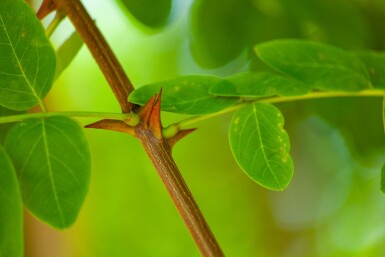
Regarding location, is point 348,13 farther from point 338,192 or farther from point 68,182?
point 68,182

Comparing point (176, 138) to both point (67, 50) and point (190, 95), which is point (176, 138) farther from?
point (67, 50)

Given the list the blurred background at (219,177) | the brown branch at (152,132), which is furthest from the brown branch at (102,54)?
the blurred background at (219,177)

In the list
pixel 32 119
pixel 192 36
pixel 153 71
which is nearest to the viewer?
pixel 32 119

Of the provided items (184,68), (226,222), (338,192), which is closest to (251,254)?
(226,222)

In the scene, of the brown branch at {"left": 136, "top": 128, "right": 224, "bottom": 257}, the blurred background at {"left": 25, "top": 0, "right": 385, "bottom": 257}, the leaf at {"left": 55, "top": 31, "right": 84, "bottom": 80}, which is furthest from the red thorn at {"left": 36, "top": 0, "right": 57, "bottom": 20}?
the blurred background at {"left": 25, "top": 0, "right": 385, "bottom": 257}

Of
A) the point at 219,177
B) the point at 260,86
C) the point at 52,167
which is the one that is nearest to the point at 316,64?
the point at 260,86

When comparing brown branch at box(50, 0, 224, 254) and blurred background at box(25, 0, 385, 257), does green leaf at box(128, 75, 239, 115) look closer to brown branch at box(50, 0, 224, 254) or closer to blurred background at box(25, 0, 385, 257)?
brown branch at box(50, 0, 224, 254)
